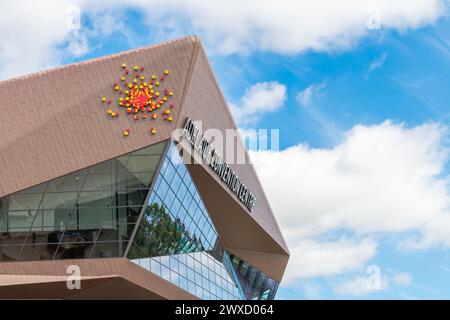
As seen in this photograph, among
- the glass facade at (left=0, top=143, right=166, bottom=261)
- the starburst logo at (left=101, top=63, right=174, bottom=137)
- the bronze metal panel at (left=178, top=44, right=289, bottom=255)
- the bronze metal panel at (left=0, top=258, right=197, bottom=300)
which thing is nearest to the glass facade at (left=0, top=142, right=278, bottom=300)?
the glass facade at (left=0, top=143, right=166, bottom=261)

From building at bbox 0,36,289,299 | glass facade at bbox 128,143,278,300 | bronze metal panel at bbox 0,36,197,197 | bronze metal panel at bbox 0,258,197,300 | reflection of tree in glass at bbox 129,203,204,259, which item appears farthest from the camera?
glass facade at bbox 128,143,278,300

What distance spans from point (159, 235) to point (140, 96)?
7.16 m

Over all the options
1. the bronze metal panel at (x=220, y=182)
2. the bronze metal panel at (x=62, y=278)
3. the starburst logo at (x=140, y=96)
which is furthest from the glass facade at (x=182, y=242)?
the starburst logo at (x=140, y=96)

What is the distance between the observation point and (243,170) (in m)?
44.0

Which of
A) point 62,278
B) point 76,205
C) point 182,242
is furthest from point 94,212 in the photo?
point 182,242

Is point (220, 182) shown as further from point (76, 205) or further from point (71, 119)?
point (71, 119)

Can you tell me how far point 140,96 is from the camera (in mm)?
32531

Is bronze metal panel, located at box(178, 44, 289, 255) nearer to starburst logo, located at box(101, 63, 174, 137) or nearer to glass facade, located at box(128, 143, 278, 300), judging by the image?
glass facade, located at box(128, 143, 278, 300)

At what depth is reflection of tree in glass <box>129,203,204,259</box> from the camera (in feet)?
107

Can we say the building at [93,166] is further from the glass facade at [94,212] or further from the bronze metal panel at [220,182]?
the bronze metal panel at [220,182]

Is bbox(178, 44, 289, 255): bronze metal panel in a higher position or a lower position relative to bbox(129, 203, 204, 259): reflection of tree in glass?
higher

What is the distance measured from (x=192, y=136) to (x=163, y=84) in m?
2.91

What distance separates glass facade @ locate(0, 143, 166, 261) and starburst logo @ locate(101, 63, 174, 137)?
1.54 meters
